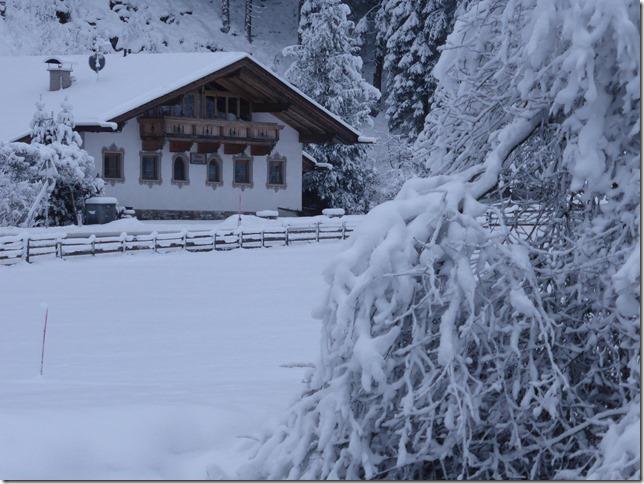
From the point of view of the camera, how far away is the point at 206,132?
39531 millimetres

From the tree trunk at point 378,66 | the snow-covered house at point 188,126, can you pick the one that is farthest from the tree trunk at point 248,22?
the snow-covered house at point 188,126

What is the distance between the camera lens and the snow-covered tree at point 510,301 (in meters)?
5.36

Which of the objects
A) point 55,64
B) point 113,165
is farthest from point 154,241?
point 55,64

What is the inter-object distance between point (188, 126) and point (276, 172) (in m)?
5.56

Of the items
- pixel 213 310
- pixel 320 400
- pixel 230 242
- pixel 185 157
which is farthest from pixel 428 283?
pixel 185 157

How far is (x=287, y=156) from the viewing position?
144 ft

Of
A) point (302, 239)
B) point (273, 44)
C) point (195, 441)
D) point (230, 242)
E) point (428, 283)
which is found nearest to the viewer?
point (428, 283)

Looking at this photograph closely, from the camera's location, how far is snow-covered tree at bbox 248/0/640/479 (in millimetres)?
5363

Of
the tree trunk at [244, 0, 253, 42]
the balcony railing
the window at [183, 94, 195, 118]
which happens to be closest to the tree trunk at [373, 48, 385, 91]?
the tree trunk at [244, 0, 253, 42]

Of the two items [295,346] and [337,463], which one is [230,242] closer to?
[295,346]

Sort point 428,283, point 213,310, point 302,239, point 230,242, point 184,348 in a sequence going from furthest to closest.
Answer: point 302,239
point 230,242
point 213,310
point 184,348
point 428,283

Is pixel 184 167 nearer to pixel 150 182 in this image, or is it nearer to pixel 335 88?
pixel 150 182

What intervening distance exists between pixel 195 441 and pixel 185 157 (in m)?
33.3

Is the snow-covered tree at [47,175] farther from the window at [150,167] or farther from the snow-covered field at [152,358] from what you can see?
the window at [150,167]
